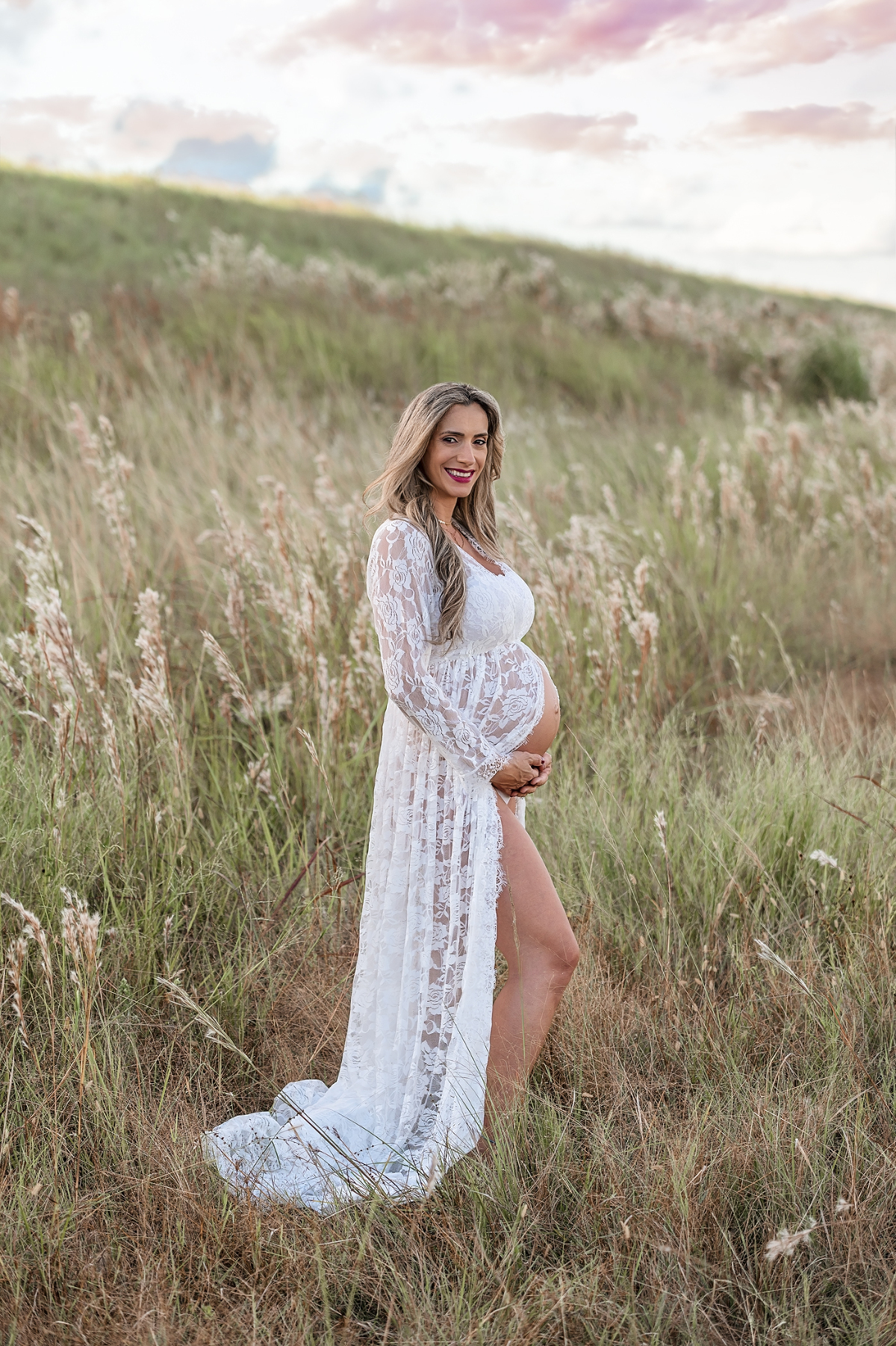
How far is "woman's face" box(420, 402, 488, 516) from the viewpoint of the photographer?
2.33 meters

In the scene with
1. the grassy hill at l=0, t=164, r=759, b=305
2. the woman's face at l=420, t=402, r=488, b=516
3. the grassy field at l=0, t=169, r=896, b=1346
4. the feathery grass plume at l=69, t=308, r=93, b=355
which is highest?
the grassy hill at l=0, t=164, r=759, b=305

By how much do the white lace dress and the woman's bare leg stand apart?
0.06 m

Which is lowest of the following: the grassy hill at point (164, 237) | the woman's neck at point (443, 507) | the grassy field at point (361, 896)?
the grassy field at point (361, 896)

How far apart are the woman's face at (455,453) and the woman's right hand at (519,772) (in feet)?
2.13

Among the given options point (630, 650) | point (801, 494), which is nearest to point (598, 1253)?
point (630, 650)

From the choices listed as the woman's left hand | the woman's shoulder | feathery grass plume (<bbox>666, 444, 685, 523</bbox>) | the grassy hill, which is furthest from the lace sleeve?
the grassy hill

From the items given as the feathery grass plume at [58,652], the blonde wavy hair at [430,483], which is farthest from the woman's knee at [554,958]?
the feathery grass plume at [58,652]

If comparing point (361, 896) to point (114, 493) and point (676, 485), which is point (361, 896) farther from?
point (676, 485)

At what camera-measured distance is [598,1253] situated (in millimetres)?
1955

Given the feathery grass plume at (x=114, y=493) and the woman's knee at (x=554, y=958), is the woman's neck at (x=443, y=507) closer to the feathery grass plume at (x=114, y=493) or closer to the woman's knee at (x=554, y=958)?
the woman's knee at (x=554, y=958)

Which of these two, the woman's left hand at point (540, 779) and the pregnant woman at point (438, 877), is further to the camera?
the woman's left hand at point (540, 779)

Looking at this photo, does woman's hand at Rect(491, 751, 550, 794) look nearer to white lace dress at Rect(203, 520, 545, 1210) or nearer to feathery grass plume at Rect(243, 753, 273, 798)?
white lace dress at Rect(203, 520, 545, 1210)

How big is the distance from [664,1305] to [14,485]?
495 centimetres

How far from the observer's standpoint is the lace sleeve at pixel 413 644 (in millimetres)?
2189
